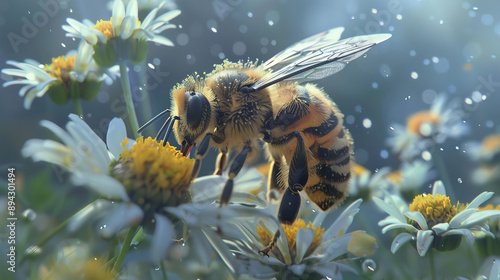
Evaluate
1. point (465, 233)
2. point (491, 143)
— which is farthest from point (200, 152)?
point (491, 143)

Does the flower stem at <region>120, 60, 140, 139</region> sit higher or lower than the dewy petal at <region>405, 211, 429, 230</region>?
higher

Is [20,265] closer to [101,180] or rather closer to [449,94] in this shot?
[101,180]

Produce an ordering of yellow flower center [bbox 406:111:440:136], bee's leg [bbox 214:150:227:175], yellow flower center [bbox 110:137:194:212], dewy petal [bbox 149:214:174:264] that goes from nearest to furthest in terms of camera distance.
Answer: dewy petal [bbox 149:214:174:264]
yellow flower center [bbox 110:137:194:212]
bee's leg [bbox 214:150:227:175]
yellow flower center [bbox 406:111:440:136]

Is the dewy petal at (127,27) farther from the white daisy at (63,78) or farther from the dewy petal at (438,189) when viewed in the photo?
the dewy petal at (438,189)

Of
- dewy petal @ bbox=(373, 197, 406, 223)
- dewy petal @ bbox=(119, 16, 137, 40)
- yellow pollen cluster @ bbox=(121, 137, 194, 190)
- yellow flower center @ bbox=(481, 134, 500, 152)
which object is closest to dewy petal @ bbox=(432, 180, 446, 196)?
dewy petal @ bbox=(373, 197, 406, 223)

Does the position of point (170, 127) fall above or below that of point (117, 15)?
below

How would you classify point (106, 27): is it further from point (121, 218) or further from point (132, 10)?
point (121, 218)

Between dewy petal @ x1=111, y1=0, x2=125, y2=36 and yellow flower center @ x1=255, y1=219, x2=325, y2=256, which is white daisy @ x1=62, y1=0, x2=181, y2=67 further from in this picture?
yellow flower center @ x1=255, y1=219, x2=325, y2=256

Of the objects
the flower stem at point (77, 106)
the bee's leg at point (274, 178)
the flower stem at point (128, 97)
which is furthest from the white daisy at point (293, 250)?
the flower stem at point (77, 106)
